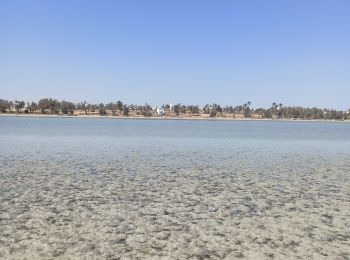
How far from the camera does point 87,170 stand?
23.4m

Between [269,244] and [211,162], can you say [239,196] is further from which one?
[211,162]

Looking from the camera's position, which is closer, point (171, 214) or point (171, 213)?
point (171, 214)

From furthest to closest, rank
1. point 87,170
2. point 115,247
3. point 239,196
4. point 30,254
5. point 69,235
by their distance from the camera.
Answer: point 87,170, point 239,196, point 69,235, point 115,247, point 30,254

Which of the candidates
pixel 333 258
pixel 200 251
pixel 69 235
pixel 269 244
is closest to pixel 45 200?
Answer: pixel 69 235

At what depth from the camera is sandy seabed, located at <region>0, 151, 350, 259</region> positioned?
390 inches

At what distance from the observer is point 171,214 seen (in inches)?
523

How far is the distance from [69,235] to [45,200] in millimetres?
4523

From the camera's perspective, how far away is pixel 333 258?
30.9ft

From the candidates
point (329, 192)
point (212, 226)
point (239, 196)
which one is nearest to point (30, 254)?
point (212, 226)

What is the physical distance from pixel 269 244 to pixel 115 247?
3768 millimetres

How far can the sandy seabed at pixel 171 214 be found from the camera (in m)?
9.91

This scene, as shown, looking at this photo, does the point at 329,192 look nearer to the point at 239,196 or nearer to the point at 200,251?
the point at 239,196

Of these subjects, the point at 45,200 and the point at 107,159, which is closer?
the point at 45,200

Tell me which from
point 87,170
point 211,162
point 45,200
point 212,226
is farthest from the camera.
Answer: point 211,162
